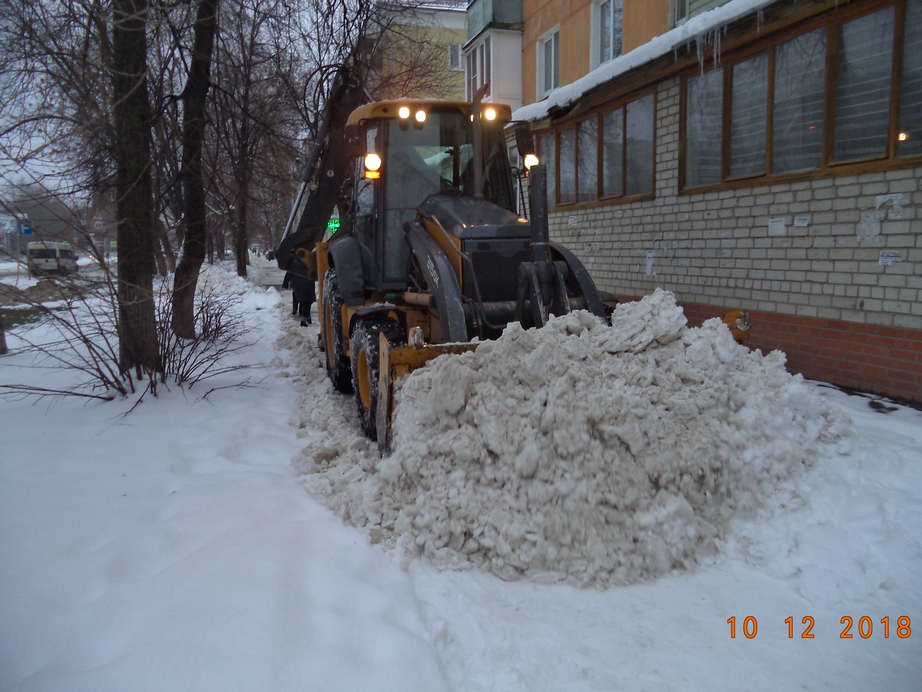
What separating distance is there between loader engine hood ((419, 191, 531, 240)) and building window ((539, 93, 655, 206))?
15.9ft

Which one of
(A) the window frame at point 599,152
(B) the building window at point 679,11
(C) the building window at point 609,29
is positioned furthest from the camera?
(C) the building window at point 609,29

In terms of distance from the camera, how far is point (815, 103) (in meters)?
6.87

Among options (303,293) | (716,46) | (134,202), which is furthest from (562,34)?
(134,202)

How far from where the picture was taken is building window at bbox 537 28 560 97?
→ 47.9ft

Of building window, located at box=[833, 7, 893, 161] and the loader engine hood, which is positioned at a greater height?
building window, located at box=[833, 7, 893, 161]

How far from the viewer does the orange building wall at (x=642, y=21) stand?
408 inches

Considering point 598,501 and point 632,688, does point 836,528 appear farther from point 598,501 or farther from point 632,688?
point 632,688

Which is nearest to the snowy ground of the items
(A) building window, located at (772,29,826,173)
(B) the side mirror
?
(B) the side mirror

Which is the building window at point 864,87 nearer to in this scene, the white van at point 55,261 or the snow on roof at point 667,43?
the snow on roof at point 667,43

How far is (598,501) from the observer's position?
3.37 metres

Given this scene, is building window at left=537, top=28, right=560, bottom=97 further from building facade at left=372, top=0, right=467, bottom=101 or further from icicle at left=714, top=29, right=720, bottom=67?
icicle at left=714, top=29, right=720, bottom=67

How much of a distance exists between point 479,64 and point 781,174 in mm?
11493
